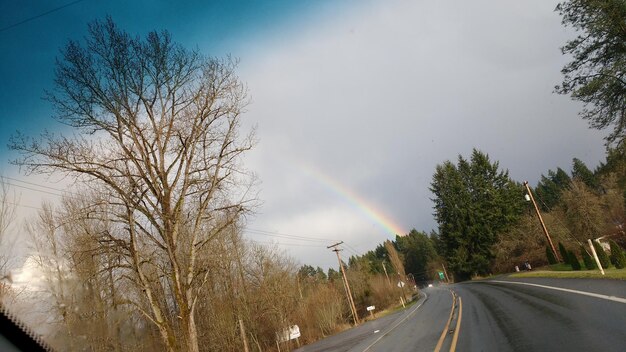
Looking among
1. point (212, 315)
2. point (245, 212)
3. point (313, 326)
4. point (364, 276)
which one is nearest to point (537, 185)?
point (364, 276)

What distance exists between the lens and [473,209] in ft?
233

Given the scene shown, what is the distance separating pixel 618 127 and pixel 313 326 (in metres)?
33.4

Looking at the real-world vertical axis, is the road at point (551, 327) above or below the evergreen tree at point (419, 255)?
below

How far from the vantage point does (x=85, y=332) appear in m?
14.9

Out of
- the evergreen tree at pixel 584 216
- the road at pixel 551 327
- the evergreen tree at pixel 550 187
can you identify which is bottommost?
the road at pixel 551 327

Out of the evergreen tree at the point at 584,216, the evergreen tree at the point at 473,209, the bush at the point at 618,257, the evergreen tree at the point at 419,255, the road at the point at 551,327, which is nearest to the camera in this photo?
the road at the point at 551,327

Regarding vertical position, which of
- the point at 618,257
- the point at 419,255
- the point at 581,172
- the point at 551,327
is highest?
the point at 581,172

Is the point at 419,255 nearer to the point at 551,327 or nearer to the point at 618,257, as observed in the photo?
the point at 618,257

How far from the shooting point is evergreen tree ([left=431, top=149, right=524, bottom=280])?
6800 centimetres

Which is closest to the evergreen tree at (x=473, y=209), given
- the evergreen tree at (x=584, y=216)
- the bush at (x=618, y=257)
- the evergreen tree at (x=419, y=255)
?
the evergreen tree at (x=584, y=216)

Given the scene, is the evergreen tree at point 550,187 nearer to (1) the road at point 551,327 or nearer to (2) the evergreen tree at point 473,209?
(2) the evergreen tree at point 473,209

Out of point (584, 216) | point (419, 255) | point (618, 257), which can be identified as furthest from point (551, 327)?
point (419, 255)

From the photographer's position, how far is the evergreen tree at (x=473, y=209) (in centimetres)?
6800

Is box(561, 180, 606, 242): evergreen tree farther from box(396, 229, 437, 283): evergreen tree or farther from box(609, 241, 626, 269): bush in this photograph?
box(396, 229, 437, 283): evergreen tree
